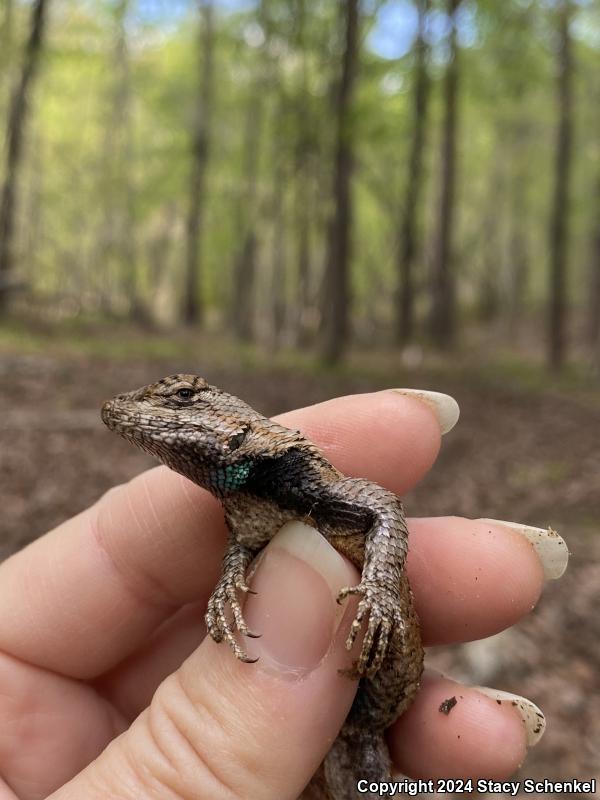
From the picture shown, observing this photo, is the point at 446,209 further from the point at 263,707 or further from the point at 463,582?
the point at 263,707

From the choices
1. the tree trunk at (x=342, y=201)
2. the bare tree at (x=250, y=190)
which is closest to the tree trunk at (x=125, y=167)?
the bare tree at (x=250, y=190)

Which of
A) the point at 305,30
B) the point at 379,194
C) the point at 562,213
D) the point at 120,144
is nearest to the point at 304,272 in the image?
the point at 379,194

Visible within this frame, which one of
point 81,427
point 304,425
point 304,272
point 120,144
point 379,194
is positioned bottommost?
point 81,427

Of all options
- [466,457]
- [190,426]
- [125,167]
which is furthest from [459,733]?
[125,167]

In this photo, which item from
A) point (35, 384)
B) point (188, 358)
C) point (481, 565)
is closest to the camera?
point (481, 565)

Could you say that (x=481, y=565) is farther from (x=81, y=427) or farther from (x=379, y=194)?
(x=379, y=194)

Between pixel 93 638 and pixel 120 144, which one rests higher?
pixel 120 144

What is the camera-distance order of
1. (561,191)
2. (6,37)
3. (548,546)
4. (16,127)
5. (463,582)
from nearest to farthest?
(548,546) < (463,582) < (16,127) < (561,191) < (6,37)
